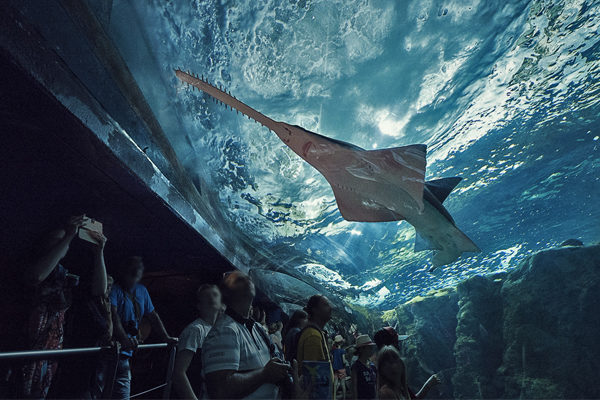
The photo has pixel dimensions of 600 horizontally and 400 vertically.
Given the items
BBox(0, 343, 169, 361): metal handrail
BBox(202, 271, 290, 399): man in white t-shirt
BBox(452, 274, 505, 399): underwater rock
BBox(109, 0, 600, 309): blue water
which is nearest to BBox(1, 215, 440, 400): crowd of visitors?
BBox(202, 271, 290, 399): man in white t-shirt

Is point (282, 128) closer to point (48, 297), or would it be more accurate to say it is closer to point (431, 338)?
point (48, 297)

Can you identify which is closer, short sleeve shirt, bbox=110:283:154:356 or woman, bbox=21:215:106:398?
woman, bbox=21:215:106:398

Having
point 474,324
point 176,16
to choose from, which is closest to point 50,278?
point 176,16

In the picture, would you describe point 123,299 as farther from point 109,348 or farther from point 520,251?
point 520,251

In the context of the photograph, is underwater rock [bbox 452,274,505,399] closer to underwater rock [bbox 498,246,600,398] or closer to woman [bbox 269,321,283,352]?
underwater rock [bbox 498,246,600,398]

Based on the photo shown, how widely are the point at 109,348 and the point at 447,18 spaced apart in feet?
23.9

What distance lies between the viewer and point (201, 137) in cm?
543

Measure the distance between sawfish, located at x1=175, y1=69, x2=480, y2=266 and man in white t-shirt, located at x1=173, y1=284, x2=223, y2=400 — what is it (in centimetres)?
241

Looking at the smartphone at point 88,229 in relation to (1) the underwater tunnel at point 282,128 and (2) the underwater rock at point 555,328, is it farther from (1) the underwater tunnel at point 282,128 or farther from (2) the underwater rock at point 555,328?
(2) the underwater rock at point 555,328

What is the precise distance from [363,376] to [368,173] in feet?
11.1

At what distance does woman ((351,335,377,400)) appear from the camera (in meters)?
3.77

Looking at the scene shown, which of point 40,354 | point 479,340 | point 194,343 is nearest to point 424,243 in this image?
point 194,343

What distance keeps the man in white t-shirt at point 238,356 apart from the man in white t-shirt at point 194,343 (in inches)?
11.0

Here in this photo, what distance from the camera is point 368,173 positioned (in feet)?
17.4
